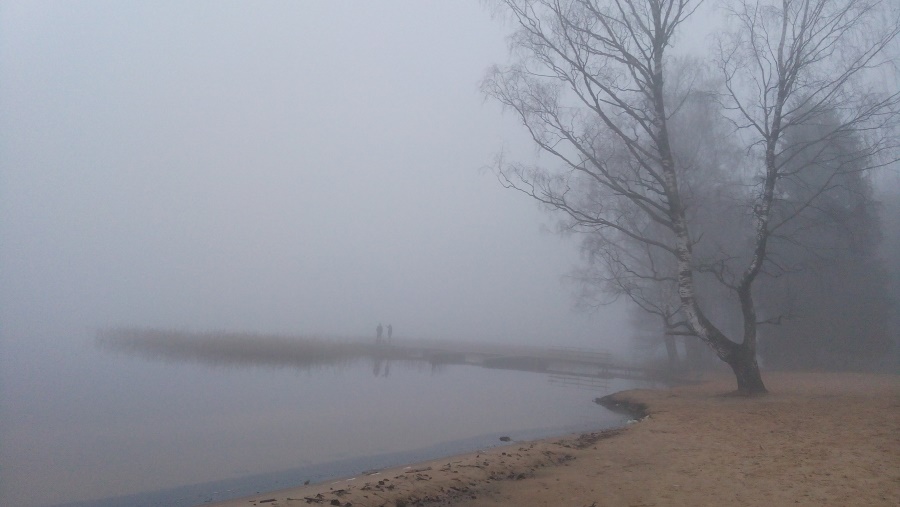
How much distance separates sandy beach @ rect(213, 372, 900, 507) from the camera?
17.5 feet

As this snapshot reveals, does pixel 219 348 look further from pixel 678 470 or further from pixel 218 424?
pixel 678 470

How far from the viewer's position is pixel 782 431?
27.2 feet

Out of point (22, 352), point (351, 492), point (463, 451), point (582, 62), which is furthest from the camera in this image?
point (22, 352)

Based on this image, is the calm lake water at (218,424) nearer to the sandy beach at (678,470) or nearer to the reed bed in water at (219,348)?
the sandy beach at (678,470)

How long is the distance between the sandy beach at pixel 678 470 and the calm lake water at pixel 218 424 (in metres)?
1.33

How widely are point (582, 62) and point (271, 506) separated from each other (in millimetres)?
12271

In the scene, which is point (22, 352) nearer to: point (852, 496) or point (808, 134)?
point (852, 496)

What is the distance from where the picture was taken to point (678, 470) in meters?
6.46

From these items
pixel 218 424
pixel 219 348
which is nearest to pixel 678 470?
pixel 218 424

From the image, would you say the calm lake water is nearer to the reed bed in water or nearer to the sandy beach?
the sandy beach

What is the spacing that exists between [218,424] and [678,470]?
765 centimetres

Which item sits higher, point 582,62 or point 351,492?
point 582,62

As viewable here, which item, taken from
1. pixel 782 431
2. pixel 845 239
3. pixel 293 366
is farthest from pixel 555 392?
pixel 845 239

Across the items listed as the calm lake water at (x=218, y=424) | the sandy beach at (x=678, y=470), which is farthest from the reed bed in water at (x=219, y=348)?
the sandy beach at (x=678, y=470)
